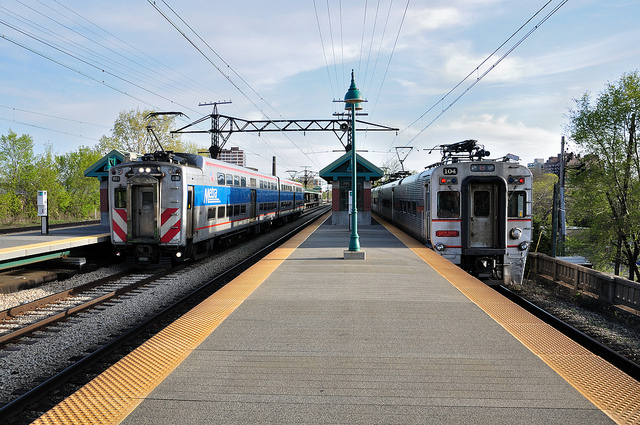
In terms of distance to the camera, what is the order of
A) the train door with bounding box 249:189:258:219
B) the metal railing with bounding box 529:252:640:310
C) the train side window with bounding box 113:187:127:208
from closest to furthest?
the metal railing with bounding box 529:252:640:310 < the train side window with bounding box 113:187:127:208 < the train door with bounding box 249:189:258:219

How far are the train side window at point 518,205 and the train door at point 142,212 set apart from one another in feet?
34.4

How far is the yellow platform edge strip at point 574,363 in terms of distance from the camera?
11.5 feet

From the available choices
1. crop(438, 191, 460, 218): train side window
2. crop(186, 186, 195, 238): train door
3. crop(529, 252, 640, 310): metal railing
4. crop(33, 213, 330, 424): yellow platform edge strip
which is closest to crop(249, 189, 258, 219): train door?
crop(186, 186, 195, 238): train door

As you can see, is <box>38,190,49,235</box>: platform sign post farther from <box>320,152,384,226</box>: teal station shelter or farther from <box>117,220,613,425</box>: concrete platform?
<box>320,152,384,226</box>: teal station shelter

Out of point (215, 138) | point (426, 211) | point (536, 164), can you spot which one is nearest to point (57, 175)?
point (215, 138)

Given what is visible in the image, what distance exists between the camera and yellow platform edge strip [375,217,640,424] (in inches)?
138

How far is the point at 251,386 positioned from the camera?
381 cm

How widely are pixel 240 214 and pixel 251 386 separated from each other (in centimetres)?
1571

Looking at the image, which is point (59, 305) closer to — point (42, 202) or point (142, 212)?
point (142, 212)

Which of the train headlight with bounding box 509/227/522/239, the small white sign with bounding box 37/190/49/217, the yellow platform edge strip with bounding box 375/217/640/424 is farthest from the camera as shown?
the small white sign with bounding box 37/190/49/217

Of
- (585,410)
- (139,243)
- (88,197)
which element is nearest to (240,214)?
(139,243)

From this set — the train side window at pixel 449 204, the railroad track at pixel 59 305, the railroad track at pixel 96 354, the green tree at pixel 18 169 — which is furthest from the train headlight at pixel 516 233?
the green tree at pixel 18 169

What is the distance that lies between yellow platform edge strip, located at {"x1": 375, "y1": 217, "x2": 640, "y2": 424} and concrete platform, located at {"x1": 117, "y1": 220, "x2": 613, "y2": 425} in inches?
4.4

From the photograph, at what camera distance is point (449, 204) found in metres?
12.4
